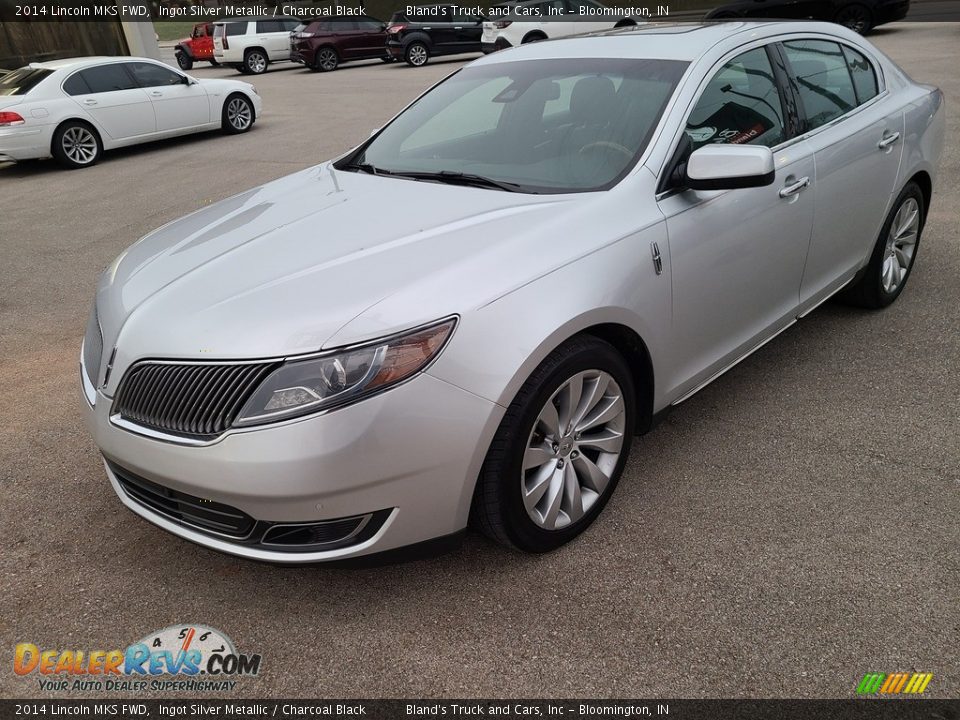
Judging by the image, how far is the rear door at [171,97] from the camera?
11453 mm

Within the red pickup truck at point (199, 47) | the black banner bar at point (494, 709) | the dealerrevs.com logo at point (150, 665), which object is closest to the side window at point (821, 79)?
the black banner bar at point (494, 709)

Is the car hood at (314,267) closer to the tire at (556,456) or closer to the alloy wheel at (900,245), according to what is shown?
the tire at (556,456)

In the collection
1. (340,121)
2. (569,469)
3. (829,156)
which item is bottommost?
(340,121)

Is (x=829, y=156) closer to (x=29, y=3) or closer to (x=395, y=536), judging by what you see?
(x=395, y=536)

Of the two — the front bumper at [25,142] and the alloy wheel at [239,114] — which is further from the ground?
the front bumper at [25,142]

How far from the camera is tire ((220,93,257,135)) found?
12.4 metres

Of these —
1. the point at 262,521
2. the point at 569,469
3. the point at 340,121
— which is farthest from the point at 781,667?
the point at 340,121

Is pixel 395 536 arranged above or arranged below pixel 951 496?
above

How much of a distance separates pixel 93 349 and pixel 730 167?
7.66 ft

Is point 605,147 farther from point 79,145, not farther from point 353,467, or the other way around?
point 79,145

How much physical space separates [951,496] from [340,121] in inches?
451

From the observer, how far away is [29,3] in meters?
17.7

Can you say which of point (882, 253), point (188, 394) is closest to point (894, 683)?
point (188, 394)

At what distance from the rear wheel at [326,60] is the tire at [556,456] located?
2204cm
